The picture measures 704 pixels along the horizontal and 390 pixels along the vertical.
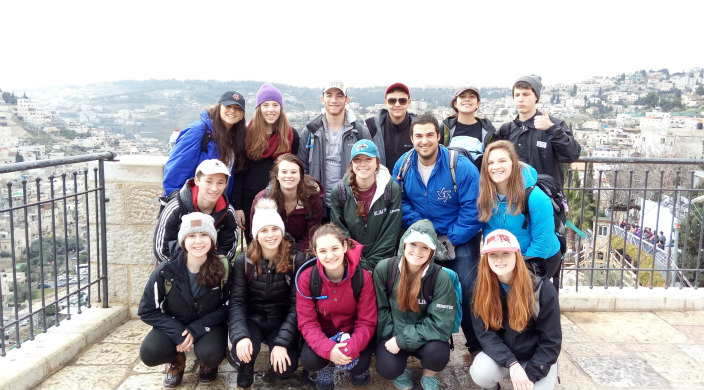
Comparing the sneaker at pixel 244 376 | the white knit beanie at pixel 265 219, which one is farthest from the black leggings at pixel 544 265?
the sneaker at pixel 244 376

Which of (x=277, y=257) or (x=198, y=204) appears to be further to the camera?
(x=198, y=204)

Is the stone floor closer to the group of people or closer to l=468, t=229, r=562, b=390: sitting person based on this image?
the group of people

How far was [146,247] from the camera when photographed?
460 cm

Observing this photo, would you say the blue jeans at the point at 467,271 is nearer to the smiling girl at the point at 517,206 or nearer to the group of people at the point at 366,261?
the group of people at the point at 366,261

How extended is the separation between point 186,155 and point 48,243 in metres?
1.53

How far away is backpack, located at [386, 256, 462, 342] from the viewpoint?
342cm

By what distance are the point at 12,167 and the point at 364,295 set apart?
2.75 meters

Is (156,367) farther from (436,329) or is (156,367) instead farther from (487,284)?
(487,284)

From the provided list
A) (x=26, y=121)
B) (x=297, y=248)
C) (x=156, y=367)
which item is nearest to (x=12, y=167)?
(x=156, y=367)

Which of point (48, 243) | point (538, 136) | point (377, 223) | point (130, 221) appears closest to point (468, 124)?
point (538, 136)

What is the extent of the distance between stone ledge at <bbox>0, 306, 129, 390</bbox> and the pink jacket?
2027 millimetres

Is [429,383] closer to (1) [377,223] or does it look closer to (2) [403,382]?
(2) [403,382]

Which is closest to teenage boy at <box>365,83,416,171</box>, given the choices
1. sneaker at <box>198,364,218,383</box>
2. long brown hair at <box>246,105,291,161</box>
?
long brown hair at <box>246,105,291,161</box>

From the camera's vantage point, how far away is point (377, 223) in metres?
3.80
